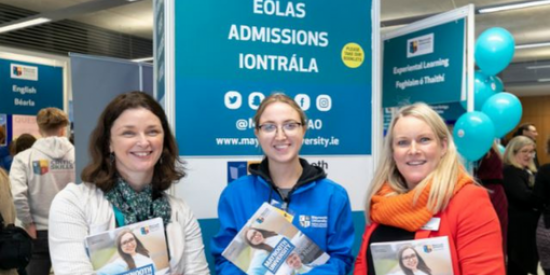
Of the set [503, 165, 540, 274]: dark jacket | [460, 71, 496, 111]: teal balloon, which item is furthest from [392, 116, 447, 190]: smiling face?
[503, 165, 540, 274]: dark jacket

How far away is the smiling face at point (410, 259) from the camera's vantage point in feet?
5.22

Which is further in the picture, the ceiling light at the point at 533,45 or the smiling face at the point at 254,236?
the ceiling light at the point at 533,45

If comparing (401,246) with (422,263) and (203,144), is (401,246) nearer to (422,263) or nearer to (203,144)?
(422,263)

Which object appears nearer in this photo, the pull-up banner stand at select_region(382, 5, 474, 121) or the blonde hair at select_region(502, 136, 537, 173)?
the pull-up banner stand at select_region(382, 5, 474, 121)

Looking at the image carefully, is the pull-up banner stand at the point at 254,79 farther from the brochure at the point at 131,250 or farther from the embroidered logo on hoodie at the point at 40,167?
the embroidered logo on hoodie at the point at 40,167

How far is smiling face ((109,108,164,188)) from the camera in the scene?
173cm

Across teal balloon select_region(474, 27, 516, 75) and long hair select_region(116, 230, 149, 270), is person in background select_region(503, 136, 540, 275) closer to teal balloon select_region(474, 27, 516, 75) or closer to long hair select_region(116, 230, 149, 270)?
teal balloon select_region(474, 27, 516, 75)

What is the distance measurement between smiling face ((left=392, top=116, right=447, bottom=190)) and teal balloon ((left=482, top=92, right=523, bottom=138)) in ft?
9.71

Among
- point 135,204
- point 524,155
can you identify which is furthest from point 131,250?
point 524,155

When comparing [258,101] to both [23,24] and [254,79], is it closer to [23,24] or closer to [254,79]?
[254,79]

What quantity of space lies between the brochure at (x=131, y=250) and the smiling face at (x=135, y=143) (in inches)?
8.1

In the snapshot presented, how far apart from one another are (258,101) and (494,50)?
8.72ft

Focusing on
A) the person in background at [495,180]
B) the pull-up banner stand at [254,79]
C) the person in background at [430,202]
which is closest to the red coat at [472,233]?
the person in background at [430,202]

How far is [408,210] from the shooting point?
1.66 m
